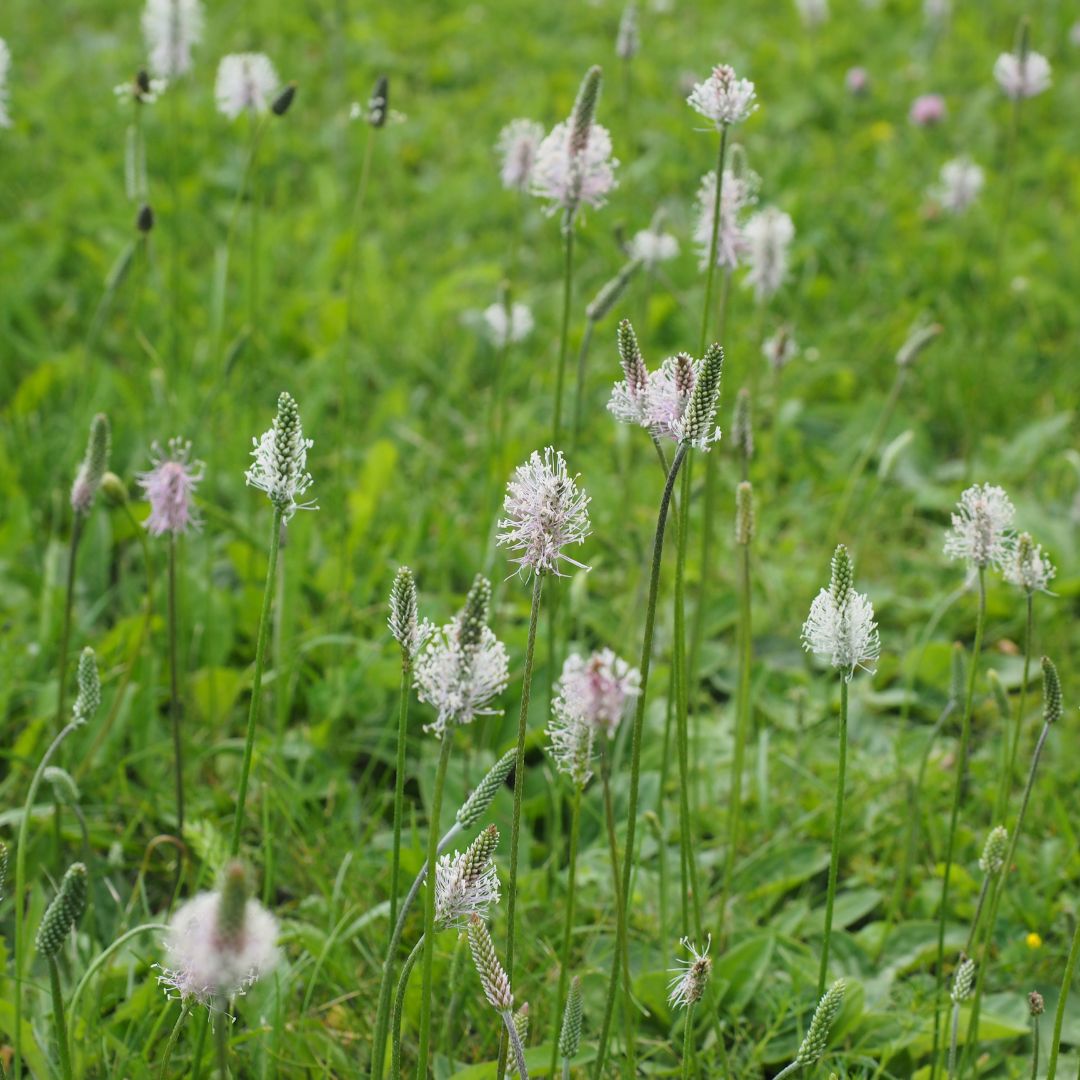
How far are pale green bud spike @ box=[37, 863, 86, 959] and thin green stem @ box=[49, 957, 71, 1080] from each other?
20mm

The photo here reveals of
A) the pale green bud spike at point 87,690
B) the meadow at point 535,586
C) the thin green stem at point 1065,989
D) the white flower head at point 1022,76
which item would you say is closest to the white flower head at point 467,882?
the meadow at point 535,586

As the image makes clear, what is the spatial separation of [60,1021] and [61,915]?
0.17 metres

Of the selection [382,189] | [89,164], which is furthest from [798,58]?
[89,164]

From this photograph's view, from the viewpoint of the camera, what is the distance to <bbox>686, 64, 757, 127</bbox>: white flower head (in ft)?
5.92

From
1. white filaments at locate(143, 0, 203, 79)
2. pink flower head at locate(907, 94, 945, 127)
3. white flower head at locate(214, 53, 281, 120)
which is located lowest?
white flower head at locate(214, 53, 281, 120)

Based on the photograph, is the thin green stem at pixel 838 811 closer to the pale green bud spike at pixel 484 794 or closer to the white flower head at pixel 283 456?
the pale green bud spike at pixel 484 794

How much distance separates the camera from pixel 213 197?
5.38 m

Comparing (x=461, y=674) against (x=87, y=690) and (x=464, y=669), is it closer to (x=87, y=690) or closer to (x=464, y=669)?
(x=464, y=669)

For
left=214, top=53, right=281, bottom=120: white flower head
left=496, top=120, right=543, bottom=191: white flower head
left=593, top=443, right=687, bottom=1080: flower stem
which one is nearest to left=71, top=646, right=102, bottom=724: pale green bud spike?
left=593, top=443, right=687, bottom=1080: flower stem

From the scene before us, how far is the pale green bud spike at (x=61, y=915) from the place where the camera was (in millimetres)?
1645

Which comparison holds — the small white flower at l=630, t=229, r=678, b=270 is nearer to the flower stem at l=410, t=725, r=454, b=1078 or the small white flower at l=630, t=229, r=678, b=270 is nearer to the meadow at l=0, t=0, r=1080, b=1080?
the meadow at l=0, t=0, r=1080, b=1080

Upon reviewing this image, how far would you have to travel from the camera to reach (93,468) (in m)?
2.15

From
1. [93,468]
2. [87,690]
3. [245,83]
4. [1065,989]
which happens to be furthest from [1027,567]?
[245,83]

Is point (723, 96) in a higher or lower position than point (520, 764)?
higher
